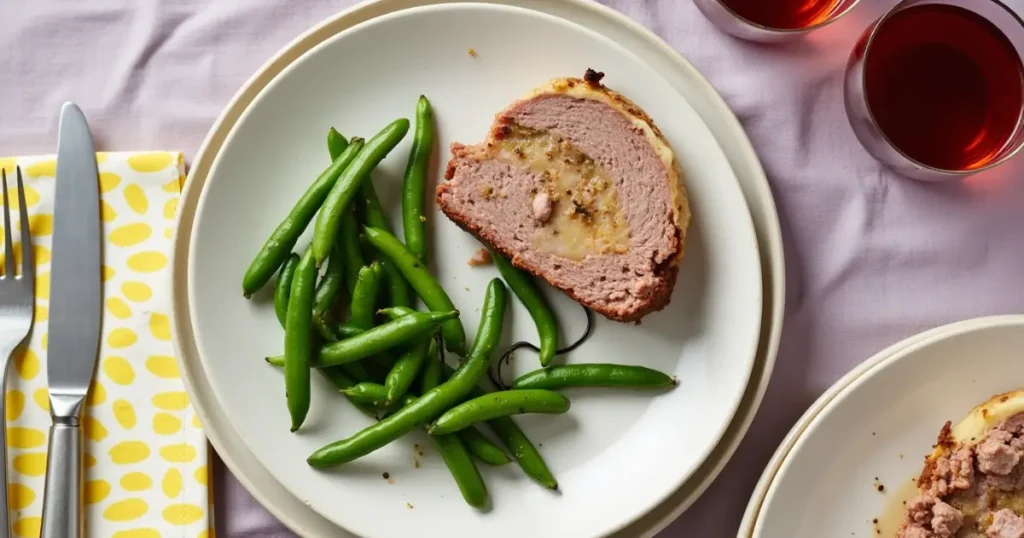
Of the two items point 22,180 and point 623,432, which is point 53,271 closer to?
point 22,180

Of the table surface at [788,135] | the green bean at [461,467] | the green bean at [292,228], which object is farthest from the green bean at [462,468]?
the table surface at [788,135]

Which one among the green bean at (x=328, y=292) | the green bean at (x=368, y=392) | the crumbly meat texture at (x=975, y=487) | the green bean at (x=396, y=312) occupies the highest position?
the green bean at (x=328, y=292)

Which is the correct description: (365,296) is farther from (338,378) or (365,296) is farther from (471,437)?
(471,437)

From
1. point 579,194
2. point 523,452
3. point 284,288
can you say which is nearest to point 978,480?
point 523,452

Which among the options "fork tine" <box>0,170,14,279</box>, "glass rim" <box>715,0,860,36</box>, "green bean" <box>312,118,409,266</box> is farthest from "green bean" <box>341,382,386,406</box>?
"glass rim" <box>715,0,860,36</box>

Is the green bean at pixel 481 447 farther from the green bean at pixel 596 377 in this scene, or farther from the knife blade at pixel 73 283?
the knife blade at pixel 73 283

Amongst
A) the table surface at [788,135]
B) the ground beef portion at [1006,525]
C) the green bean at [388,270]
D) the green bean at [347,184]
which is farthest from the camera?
the table surface at [788,135]
